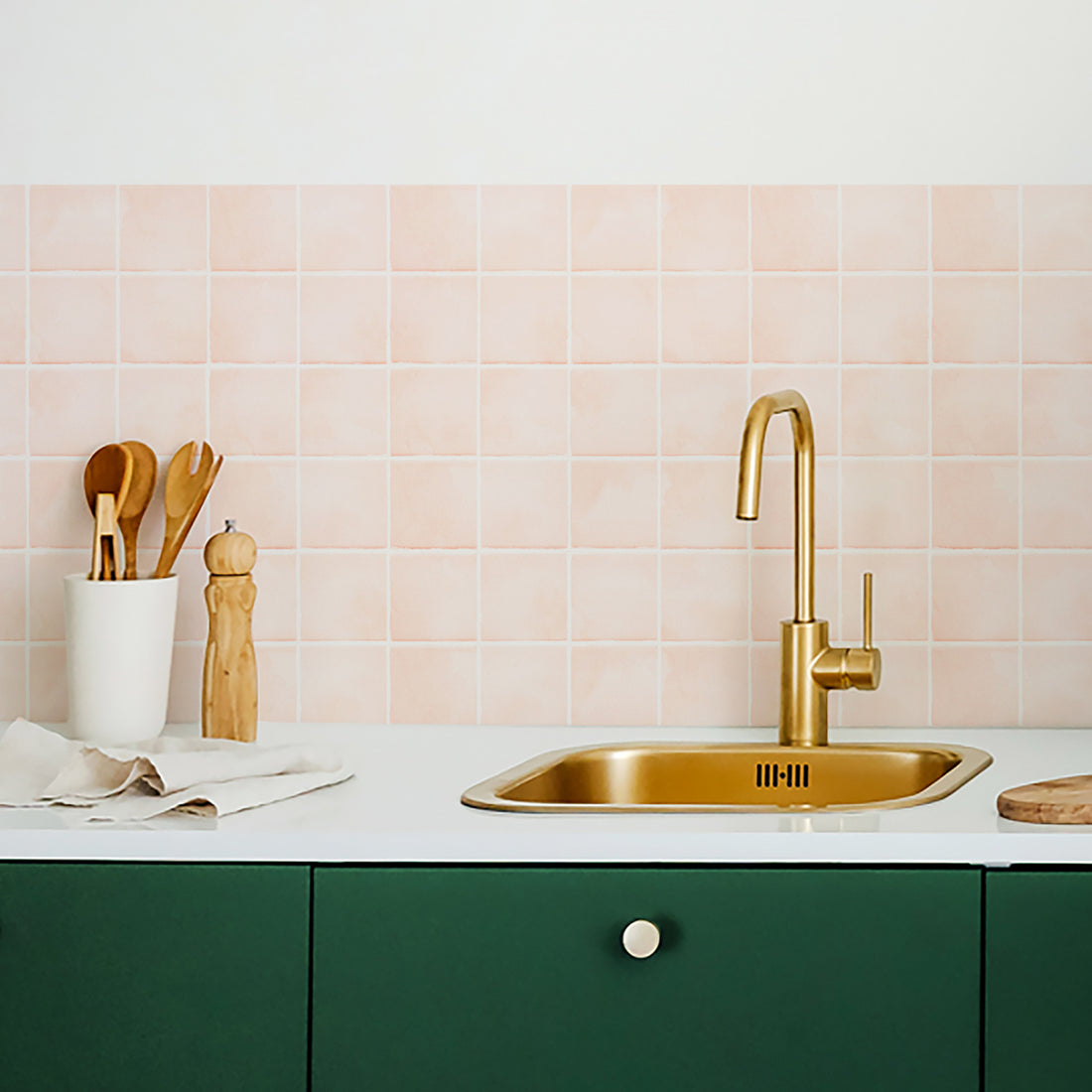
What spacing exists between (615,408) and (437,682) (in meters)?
0.44

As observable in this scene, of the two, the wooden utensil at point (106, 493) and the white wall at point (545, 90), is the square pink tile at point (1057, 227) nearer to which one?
the white wall at point (545, 90)

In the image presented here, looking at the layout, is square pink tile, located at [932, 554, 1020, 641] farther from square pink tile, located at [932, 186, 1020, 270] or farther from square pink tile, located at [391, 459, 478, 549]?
square pink tile, located at [391, 459, 478, 549]

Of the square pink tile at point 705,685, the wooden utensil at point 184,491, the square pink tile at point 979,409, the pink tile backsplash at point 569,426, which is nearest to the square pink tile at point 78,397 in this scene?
the pink tile backsplash at point 569,426

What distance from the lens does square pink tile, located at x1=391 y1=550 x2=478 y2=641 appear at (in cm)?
175

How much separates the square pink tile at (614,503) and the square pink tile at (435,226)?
0.33 meters

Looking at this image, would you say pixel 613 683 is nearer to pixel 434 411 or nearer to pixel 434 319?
pixel 434 411

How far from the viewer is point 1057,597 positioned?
1.72 metres

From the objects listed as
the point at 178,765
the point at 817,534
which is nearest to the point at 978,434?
the point at 817,534

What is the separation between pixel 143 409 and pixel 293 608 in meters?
0.34

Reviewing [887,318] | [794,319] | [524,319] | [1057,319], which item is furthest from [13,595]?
[1057,319]

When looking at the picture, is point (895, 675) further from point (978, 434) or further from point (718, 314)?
point (718, 314)

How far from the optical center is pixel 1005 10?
1715 mm

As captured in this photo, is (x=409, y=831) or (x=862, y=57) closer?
(x=409, y=831)

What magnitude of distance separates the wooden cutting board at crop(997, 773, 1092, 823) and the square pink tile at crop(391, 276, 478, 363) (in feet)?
2.96
